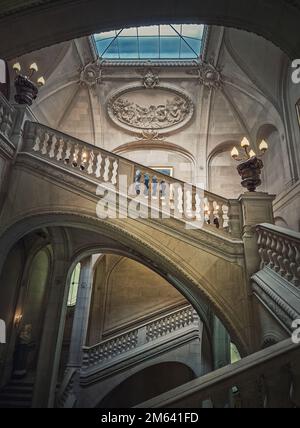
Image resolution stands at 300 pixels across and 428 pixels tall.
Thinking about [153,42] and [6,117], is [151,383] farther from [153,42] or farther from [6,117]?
[153,42]

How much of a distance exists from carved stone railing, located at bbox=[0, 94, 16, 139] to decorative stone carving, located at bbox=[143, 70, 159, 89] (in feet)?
22.6

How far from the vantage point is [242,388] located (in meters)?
2.15

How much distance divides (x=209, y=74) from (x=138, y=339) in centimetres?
970

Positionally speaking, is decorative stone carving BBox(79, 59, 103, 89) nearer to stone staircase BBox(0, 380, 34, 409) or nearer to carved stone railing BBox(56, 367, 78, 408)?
carved stone railing BBox(56, 367, 78, 408)

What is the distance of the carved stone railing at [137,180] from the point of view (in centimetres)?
Result: 493

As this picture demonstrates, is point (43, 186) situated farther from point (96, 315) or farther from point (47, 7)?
point (96, 315)

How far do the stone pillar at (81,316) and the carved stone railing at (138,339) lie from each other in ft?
1.08

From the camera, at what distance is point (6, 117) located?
5.33m

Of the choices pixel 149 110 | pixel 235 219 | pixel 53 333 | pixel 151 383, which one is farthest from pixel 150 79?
pixel 151 383

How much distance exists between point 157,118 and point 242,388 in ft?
35.3

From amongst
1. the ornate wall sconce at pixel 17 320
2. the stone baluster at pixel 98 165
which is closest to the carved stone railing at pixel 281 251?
the stone baluster at pixel 98 165

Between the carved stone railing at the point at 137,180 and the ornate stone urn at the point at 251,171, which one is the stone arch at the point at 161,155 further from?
the ornate stone urn at the point at 251,171

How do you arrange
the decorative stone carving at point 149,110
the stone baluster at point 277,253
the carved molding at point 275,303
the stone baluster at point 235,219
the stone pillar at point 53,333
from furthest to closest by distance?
the decorative stone carving at point 149,110 < the stone pillar at point 53,333 < the stone baluster at point 235,219 < the stone baluster at point 277,253 < the carved molding at point 275,303

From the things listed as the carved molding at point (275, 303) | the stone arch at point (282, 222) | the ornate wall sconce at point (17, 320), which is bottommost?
the carved molding at point (275, 303)
